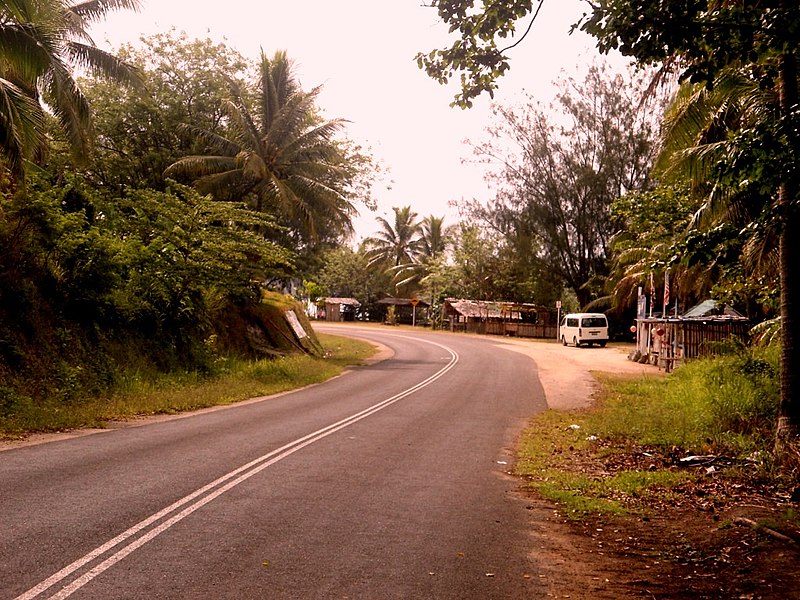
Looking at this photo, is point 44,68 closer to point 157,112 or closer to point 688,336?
point 157,112

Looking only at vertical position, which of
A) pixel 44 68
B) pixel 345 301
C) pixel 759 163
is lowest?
pixel 759 163

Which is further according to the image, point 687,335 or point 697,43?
point 687,335

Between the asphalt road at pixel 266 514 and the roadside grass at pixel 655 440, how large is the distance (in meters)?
0.72

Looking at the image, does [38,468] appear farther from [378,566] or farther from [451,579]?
[451,579]

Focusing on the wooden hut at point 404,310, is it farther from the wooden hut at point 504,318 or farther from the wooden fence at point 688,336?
the wooden fence at point 688,336

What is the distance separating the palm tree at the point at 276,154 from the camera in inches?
1086

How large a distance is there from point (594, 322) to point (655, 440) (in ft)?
106

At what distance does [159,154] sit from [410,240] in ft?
154

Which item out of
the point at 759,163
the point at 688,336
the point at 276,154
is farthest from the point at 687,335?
the point at 759,163

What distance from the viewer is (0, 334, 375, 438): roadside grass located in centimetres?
1112

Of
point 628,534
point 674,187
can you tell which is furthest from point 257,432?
point 674,187

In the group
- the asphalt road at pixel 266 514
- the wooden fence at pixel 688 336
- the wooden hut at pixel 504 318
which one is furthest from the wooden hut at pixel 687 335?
the wooden hut at pixel 504 318

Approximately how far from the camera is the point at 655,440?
35.8 feet

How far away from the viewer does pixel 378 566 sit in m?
4.96
